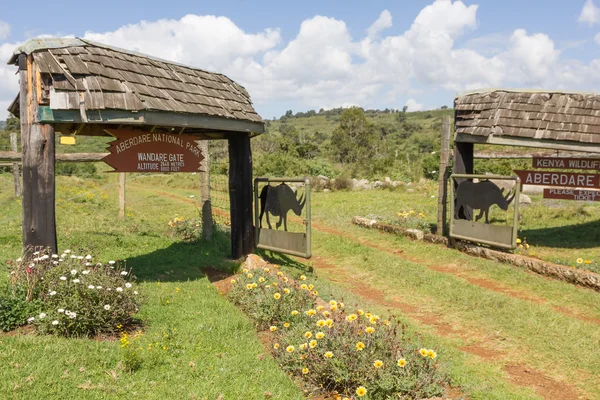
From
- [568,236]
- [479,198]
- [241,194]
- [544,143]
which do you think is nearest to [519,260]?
[479,198]

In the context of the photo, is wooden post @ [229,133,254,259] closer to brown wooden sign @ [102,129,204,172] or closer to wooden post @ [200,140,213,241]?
brown wooden sign @ [102,129,204,172]

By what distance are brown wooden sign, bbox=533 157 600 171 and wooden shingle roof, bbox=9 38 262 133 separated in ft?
23.0

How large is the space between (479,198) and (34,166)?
8638 millimetres

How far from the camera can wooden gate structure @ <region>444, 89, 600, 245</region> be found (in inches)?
406

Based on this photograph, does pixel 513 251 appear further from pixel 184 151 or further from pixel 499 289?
pixel 184 151

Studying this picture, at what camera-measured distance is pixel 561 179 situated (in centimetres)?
1107

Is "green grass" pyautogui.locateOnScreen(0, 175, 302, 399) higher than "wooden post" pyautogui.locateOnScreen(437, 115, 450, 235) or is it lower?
lower

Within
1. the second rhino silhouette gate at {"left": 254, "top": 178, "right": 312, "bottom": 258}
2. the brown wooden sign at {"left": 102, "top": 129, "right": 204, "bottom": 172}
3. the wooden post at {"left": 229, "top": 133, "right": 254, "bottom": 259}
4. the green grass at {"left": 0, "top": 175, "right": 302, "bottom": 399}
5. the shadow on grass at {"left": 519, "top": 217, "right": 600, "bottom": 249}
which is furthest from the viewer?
the shadow on grass at {"left": 519, "top": 217, "right": 600, "bottom": 249}

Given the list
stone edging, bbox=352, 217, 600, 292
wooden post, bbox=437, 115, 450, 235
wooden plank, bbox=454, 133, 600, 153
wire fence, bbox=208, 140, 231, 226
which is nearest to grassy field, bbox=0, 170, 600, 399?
stone edging, bbox=352, 217, 600, 292

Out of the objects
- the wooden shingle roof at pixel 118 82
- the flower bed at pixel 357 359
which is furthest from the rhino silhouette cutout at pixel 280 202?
the flower bed at pixel 357 359

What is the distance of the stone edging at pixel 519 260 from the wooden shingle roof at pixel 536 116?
2.58 metres

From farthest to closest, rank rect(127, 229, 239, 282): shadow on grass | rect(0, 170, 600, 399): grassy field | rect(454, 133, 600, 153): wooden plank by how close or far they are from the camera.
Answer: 1. rect(454, 133, 600, 153): wooden plank
2. rect(127, 229, 239, 282): shadow on grass
3. rect(0, 170, 600, 399): grassy field

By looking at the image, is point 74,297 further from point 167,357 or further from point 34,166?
point 34,166

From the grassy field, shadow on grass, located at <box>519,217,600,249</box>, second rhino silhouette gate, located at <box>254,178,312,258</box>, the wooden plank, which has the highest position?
the wooden plank
